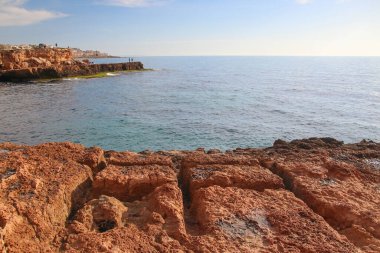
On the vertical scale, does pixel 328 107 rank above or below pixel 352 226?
below

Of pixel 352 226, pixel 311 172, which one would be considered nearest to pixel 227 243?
pixel 352 226

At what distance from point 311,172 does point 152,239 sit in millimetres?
3874

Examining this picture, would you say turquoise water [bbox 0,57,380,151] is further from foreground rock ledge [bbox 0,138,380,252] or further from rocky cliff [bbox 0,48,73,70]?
rocky cliff [bbox 0,48,73,70]

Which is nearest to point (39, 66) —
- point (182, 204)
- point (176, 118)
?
point (176, 118)

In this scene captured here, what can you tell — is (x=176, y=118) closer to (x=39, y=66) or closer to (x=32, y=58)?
(x=39, y=66)

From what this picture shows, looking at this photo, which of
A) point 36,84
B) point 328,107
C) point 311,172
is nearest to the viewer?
point 311,172

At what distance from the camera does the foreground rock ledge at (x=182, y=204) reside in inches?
174

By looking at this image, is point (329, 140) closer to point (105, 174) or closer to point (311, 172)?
point (311, 172)

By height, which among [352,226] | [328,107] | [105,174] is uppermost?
[105,174]

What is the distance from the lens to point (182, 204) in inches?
221

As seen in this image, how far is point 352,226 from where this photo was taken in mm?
5195

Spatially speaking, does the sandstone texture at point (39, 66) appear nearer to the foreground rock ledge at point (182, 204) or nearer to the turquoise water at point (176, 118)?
the turquoise water at point (176, 118)

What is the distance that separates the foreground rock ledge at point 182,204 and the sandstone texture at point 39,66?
60.1m

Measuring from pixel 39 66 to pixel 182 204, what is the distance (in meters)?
68.4
